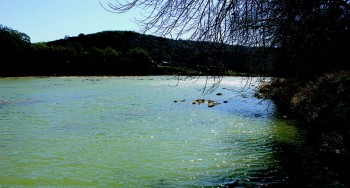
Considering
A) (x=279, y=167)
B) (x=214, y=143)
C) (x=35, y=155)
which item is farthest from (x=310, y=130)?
(x=35, y=155)

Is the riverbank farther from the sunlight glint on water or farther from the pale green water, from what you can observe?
the sunlight glint on water

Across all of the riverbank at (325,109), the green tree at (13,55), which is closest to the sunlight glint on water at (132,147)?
the riverbank at (325,109)

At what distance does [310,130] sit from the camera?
628 inches

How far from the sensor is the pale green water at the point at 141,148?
30.8ft

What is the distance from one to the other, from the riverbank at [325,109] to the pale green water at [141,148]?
1.18 m

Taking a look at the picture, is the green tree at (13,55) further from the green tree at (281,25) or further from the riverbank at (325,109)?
the green tree at (281,25)

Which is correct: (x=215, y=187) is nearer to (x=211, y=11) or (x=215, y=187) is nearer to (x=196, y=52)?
(x=196, y=52)

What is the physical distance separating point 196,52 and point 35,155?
27.1 feet

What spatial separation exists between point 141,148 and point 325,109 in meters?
8.94

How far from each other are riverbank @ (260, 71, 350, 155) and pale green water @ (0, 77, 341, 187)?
118cm

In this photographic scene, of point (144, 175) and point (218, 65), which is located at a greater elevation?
point (218, 65)

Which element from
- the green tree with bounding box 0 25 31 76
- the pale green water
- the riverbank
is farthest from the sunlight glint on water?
the green tree with bounding box 0 25 31 76

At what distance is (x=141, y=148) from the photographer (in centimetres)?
1289

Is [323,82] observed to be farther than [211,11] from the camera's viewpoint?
Yes
